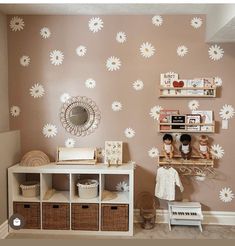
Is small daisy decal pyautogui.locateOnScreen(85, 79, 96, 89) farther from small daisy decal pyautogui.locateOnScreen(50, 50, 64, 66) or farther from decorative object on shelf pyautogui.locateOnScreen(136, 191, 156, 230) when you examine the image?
decorative object on shelf pyautogui.locateOnScreen(136, 191, 156, 230)

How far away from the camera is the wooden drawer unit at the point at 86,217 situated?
110 inches

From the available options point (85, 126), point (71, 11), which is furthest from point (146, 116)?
point (71, 11)

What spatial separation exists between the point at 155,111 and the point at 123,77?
55cm

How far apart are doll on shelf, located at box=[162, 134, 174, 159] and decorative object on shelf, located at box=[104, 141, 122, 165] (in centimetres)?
52

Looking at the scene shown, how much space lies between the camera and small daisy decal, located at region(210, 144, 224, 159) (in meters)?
3.04

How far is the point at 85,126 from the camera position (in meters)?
3.12

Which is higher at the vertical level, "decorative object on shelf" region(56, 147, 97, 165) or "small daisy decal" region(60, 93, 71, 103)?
"small daisy decal" region(60, 93, 71, 103)

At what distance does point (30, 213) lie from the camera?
2.82 metres

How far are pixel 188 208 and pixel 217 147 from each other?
774 mm

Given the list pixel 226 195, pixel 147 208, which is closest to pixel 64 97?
pixel 147 208

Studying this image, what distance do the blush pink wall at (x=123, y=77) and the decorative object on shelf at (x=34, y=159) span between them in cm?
17

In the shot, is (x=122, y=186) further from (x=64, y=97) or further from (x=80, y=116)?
(x=64, y=97)

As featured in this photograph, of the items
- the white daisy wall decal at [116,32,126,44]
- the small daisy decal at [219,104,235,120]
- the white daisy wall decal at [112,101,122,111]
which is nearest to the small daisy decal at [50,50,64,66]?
the white daisy wall decal at [116,32,126,44]

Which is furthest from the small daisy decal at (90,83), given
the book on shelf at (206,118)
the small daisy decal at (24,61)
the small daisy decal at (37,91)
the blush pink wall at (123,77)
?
the book on shelf at (206,118)
